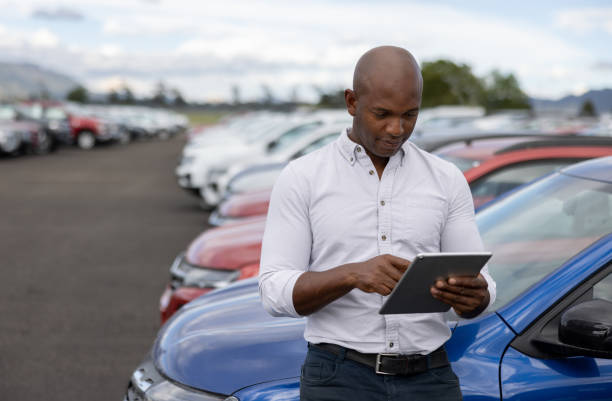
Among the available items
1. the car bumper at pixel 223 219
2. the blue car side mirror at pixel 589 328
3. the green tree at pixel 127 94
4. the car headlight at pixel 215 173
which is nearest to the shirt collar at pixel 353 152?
the blue car side mirror at pixel 589 328

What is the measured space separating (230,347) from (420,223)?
3.35 feet

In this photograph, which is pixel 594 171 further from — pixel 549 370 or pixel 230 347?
pixel 230 347

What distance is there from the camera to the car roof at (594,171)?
305 cm

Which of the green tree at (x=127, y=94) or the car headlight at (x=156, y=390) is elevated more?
the car headlight at (x=156, y=390)

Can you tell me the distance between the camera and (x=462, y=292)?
190cm

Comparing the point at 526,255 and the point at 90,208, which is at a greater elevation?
the point at 526,255

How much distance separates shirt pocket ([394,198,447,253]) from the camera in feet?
6.71

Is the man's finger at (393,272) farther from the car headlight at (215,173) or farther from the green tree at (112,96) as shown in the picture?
the green tree at (112,96)

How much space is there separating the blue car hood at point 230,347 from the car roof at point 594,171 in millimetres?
1267

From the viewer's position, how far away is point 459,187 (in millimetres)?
2143

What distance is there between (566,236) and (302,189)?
1292 mm

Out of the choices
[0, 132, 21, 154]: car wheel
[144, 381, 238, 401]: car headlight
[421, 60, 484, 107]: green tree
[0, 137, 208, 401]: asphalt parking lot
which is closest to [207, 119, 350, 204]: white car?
[0, 137, 208, 401]: asphalt parking lot

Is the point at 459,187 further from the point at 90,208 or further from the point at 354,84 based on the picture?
the point at 90,208

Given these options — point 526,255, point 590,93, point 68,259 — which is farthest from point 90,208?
point 526,255
